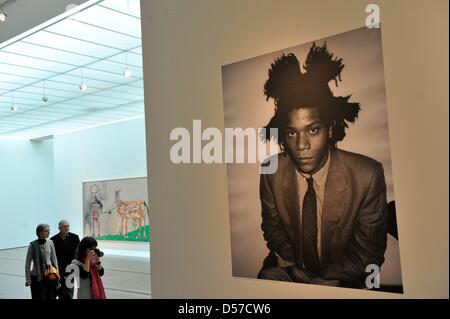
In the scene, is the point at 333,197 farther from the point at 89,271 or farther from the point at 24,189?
the point at 24,189

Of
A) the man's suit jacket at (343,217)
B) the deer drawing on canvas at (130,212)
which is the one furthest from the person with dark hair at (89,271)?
the deer drawing on canvas at (130,212)

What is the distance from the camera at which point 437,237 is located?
8.48 ft

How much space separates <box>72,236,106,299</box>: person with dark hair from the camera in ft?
15.7

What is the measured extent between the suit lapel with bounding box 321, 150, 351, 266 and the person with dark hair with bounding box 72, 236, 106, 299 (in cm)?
283

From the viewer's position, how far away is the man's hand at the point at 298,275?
314cm

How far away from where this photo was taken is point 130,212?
50.3ft

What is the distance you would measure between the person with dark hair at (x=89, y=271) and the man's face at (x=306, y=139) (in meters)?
2.81

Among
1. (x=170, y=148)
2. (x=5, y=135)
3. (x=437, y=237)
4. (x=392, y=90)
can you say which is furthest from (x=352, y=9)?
(x=5, y=135)

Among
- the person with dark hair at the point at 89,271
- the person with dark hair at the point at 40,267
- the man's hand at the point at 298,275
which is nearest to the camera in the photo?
the man's hand at the point at 298,275

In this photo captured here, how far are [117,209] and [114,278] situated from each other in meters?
5.00

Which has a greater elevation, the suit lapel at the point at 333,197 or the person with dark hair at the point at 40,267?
the suit lapel at the point at 333,197

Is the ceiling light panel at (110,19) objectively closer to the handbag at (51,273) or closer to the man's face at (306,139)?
the handbag at (51,273)

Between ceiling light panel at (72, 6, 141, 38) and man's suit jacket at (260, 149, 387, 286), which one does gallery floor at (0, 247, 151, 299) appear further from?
man's suit jacket at (260, 149, 387, 286)
